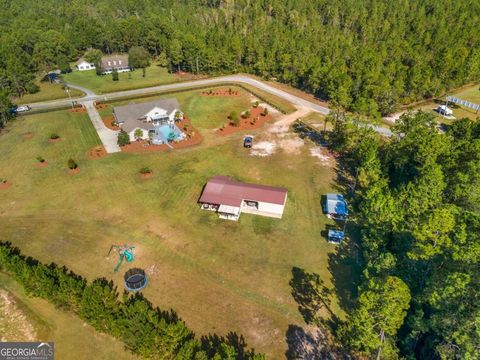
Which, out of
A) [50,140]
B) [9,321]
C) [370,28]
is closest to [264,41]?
[370,28]

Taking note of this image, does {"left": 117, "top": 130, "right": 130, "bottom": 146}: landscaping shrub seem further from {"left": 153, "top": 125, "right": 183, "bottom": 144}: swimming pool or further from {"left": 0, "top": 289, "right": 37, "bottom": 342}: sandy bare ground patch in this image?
{"left": 0, "top": 289, "right": 37, "bottom": 342}: sandy bare ground patch

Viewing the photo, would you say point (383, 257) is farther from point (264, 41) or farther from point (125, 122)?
point (264, 41)

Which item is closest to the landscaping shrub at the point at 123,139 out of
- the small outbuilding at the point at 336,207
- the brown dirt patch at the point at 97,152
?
the brown dirt patch at the point at 97,152

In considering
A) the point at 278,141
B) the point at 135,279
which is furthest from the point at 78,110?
the point at 135,279

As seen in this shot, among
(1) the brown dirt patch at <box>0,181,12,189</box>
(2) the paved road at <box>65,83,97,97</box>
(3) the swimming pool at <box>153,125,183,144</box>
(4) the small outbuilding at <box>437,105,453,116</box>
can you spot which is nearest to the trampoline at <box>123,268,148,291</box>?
(1) the brown dirt patch at <box>0,181,12,189</box>

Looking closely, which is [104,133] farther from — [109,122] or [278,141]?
[278,141]
